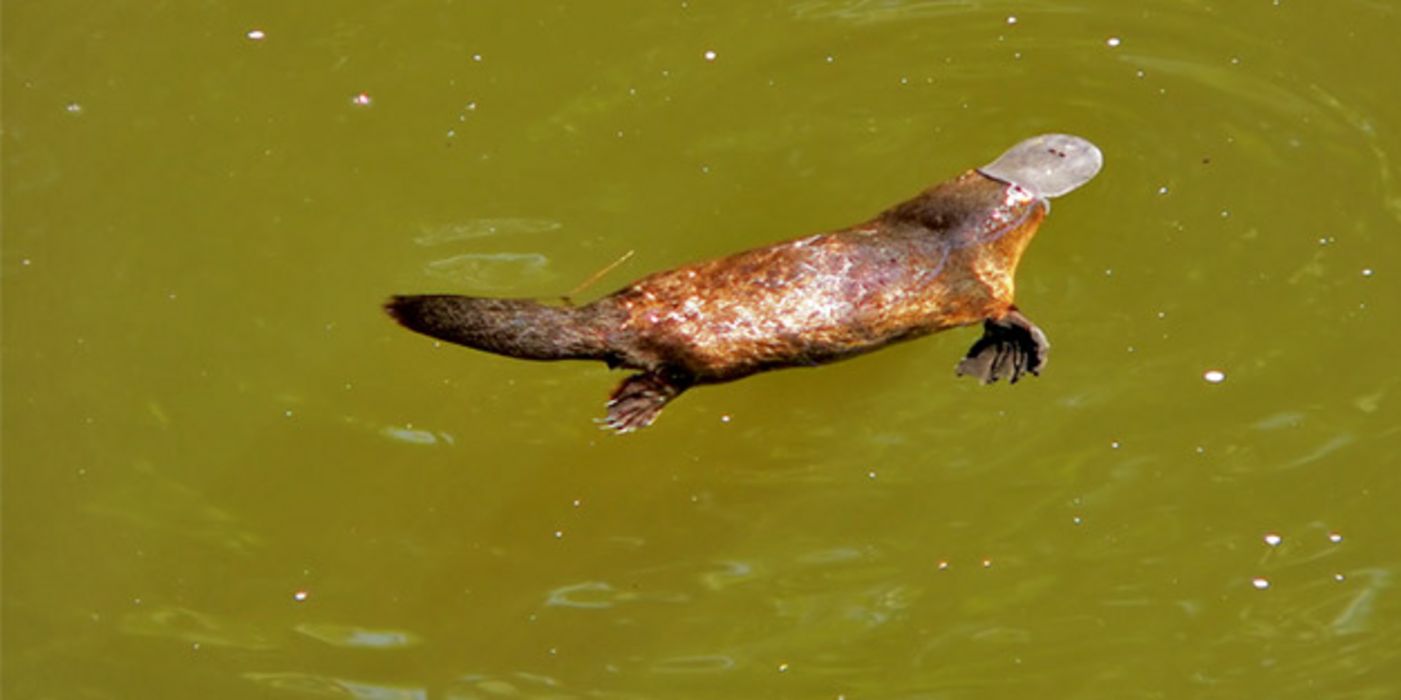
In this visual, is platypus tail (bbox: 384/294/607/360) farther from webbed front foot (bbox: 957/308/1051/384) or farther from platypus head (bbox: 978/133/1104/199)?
platypus head (bbox: 978/133/1104/199)

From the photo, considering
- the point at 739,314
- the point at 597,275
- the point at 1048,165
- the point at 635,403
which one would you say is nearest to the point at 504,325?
the point at 635,403

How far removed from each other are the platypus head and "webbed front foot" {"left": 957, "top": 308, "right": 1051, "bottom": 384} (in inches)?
15.2

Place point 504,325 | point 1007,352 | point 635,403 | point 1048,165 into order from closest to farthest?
1. point 504,325
2. point 635,403
3. point 1007,352
4. point 1048,165

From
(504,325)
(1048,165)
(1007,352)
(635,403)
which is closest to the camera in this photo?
(504,325)

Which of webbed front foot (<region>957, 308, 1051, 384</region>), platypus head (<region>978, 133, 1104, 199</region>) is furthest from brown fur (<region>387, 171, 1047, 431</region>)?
platypus head (<region>978, 133, 1104, 199</region>)

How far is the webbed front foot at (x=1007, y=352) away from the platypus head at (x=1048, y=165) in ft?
1.26

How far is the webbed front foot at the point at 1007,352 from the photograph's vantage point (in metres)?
4.02

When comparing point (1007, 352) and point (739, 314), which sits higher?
point (1007, 352)

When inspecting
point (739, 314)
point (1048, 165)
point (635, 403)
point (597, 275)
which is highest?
point (1048, 165)

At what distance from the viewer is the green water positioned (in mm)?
4168

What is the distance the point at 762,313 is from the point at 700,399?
0.69 metres

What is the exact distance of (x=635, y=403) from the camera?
153 inches

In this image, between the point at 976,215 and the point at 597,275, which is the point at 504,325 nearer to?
the point at 597,275

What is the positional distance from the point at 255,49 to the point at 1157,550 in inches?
107
